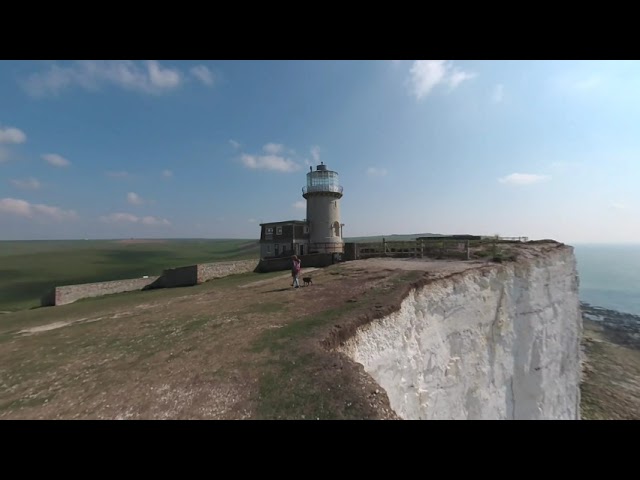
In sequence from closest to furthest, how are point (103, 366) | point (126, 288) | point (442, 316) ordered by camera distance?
point (103, 366), point (442, 316), point (126, 288)

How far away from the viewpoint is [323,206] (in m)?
36.0

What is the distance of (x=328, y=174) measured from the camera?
119 ft

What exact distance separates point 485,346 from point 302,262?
17.5 meters

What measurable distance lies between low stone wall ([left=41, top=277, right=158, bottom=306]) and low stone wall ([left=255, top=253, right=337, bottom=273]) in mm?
10547

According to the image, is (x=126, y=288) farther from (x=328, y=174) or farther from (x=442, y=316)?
(x=442, y=316)

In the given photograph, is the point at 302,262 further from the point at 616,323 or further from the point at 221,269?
the point at 616,323

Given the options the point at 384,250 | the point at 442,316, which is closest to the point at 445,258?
the point at 384,250

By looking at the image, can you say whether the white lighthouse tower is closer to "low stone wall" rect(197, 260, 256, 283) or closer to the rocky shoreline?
"low stone wall" rect(197, 260, 256, 283)

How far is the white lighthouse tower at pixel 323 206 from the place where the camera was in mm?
35688

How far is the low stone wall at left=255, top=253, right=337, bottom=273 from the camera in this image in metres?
28.5

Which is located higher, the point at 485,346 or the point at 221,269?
the point at 221,269

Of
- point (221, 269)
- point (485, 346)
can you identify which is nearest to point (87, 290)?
point (221, 269)

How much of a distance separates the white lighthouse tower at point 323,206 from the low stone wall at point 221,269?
8156 mm
